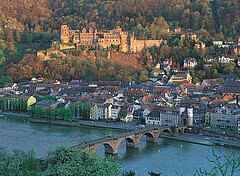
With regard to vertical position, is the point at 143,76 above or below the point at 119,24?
below

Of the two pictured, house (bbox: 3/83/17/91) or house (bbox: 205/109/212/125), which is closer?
house (bbox: 205/109/212/125)

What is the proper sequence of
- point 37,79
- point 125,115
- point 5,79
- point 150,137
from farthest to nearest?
point 37,79
point 5,79
point 125,115
point 150,137

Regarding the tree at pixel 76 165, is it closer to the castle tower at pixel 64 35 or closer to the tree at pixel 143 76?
the tree at pixel 143 76

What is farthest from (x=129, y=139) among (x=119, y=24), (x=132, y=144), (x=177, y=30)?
(x=119, y=24)

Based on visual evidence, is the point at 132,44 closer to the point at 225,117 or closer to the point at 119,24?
the point at 119,24

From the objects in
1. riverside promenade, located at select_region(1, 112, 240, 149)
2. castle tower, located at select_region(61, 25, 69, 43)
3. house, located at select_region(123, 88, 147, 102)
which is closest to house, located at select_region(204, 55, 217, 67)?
house, located at select_region(123, 88, 147, 102)

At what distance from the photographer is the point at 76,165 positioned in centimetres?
1379

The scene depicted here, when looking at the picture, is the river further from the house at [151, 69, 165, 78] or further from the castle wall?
the castle wall

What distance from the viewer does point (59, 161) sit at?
14.5 metres

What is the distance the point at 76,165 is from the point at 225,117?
19991 millimetres

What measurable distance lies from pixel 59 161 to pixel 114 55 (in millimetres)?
48854

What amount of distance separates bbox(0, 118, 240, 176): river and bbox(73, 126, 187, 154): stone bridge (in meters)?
0.49

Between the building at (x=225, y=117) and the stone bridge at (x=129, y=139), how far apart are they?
10.3 ft

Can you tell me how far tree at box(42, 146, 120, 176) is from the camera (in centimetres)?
1324
